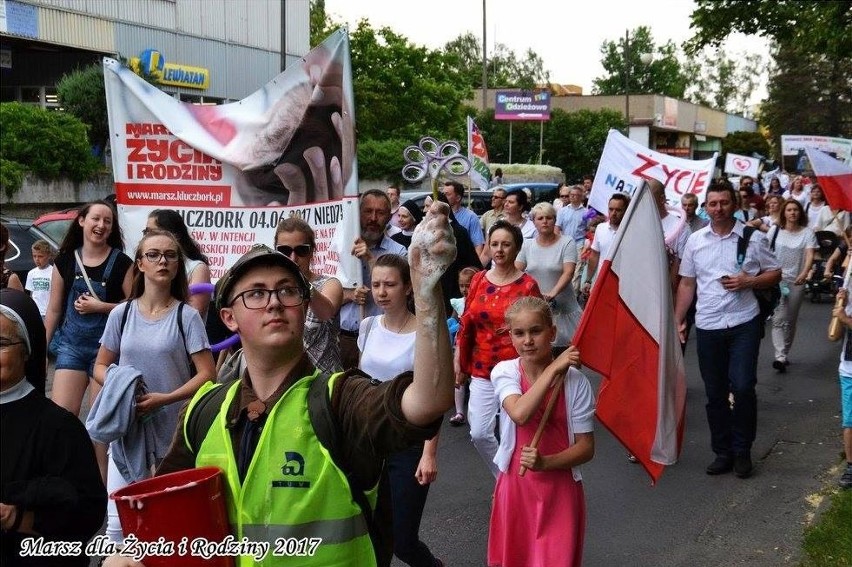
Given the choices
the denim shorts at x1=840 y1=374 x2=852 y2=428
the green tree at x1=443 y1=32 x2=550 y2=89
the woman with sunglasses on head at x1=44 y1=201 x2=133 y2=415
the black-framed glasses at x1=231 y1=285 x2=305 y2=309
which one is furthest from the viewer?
the green tree at x1=443 y1=32 x2=550 y2=89

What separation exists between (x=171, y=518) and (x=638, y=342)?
3180 mm

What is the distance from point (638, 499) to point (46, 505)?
454 cm

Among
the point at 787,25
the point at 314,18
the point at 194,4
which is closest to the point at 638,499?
the point at 787,25

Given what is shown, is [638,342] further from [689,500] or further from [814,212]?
[814,212]

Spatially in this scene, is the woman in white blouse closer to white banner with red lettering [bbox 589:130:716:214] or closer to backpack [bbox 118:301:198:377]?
white banner with red lettering [bbox 589:130:716:214]

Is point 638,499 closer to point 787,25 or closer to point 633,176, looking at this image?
point 633,176

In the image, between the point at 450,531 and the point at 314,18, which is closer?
the point at 450,531

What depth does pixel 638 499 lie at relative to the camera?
677cm

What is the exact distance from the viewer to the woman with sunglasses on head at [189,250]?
19.5 feet

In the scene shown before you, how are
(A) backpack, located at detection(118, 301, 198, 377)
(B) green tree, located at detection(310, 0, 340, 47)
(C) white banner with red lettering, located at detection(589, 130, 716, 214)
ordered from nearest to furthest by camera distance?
1. (A) backpack, located at detection(118, 301, 198, 377)
2. (C) white banner with red lettering, located at detection(589, 130, 716, 214)
3. (B) green tree, located at detection(310, 0, 340, 47)

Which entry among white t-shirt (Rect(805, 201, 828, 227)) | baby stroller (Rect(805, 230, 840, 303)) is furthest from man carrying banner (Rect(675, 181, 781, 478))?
white t-shirt (Rect(805, 201, 828, 227))

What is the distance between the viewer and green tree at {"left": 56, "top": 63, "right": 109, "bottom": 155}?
1080 inches

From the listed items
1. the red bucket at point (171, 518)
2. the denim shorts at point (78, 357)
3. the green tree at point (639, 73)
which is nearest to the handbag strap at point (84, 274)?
the denim shorts at point (78, 357)

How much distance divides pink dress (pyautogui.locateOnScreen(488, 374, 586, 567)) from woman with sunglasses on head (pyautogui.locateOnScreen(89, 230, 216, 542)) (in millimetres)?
1505
